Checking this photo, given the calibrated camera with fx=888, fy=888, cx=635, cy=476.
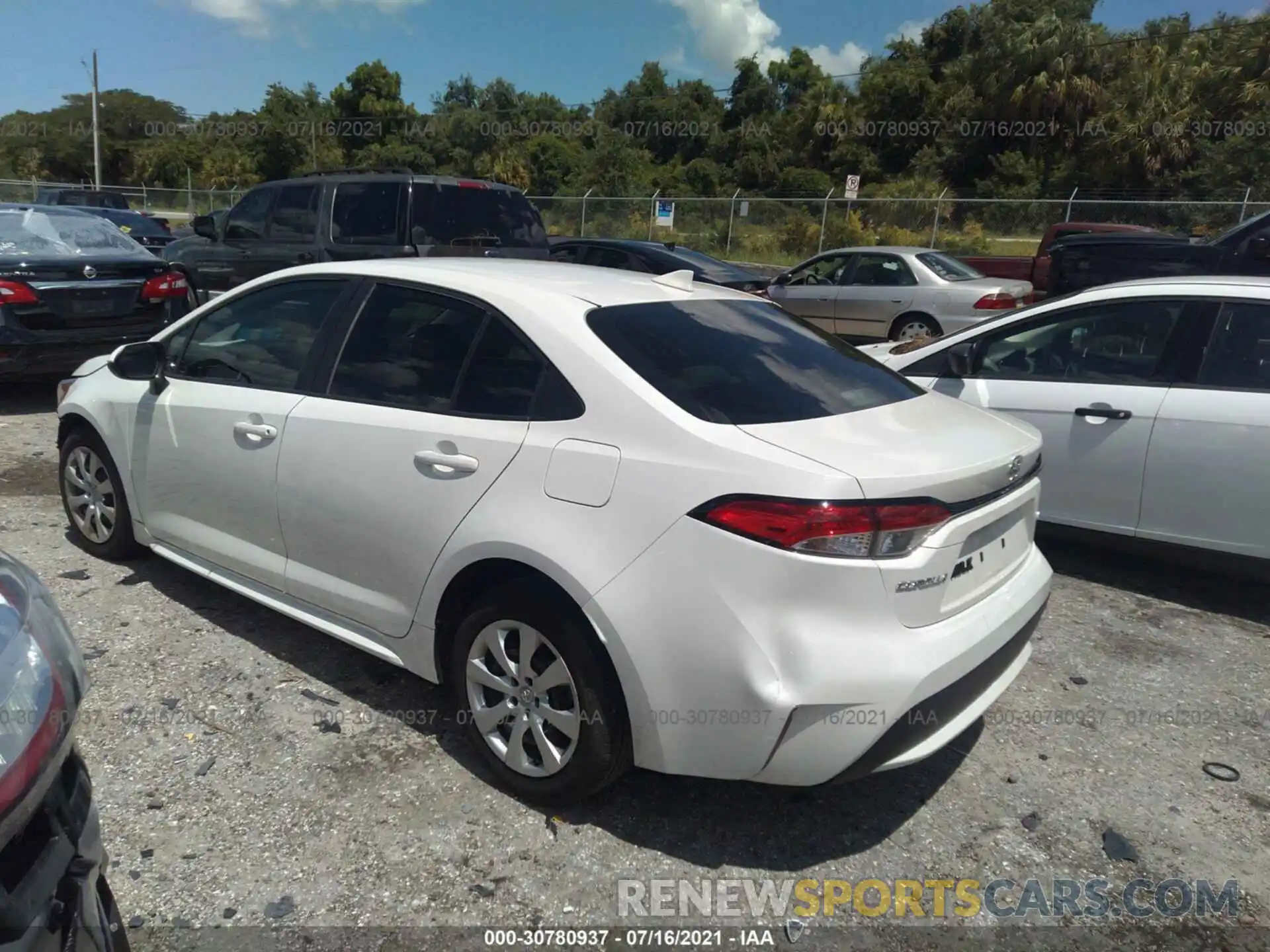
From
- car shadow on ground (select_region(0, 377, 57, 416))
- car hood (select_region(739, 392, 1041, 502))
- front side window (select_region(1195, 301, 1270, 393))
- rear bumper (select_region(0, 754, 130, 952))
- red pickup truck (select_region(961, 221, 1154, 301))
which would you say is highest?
red pickup truck (select_region(961, 221, 1154, 301))

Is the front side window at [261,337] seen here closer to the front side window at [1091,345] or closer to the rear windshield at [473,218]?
the front side window at [1091,345]

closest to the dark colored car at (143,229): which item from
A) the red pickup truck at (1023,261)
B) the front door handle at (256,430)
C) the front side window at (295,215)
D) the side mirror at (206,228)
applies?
the side mirror at (206,228)

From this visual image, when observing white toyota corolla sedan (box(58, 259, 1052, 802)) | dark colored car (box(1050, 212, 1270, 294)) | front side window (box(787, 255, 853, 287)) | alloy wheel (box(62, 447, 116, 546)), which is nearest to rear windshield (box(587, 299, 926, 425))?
white toyota corolla sedan (box(58, 259, 1052, 802))

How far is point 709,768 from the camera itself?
243 centimetres

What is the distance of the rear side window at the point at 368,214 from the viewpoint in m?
7.75

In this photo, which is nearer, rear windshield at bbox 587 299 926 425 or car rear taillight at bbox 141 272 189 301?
rear windshield at bbox 587 299 926 425

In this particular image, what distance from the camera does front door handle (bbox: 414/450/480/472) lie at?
9.08ft

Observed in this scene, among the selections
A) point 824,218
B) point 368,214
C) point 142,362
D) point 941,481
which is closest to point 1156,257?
point 941,481

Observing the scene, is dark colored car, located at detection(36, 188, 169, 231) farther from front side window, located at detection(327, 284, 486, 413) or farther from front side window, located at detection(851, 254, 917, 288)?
front side window, located at detection(327, 284, 486, 413)

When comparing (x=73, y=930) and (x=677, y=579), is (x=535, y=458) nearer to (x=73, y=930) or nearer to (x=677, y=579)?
A: (x=677, y=579)

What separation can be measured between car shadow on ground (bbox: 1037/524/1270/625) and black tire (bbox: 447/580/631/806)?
124 inches

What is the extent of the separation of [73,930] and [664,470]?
1580 millimetres

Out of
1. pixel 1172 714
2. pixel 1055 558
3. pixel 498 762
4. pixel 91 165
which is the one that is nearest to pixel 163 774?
pixel 498 762

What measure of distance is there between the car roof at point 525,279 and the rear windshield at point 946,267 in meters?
9.00
